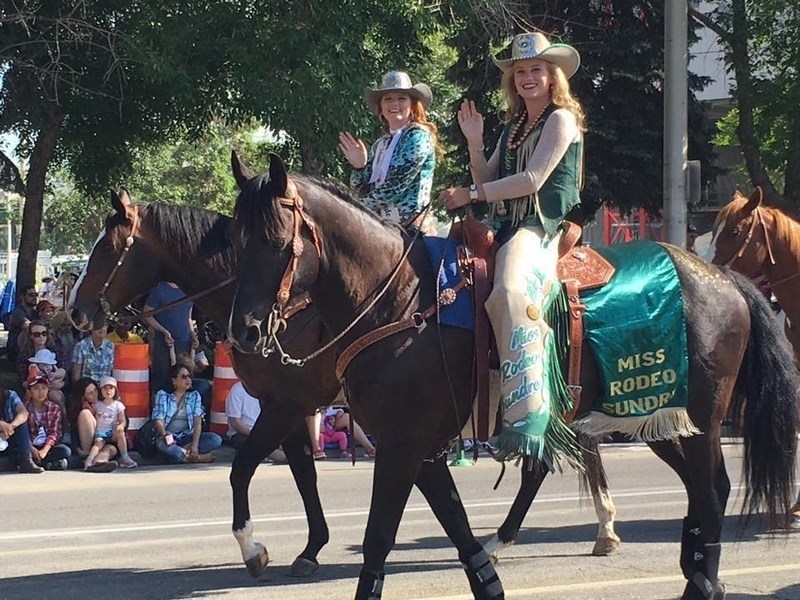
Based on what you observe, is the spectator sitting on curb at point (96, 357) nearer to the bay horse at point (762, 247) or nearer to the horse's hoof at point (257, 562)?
the horse's hoof at point (257, 562)

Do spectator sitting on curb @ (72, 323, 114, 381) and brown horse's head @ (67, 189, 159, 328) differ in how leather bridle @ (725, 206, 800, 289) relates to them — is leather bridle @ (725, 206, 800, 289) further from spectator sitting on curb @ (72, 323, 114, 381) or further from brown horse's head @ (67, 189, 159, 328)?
spectator sitting on curb @ (72, 323, 114, 381)

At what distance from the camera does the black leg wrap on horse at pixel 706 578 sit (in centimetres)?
592

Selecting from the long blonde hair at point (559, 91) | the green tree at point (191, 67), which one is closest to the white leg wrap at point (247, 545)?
the long blonde hair at point (559, 91)

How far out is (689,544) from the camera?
20.3 feet

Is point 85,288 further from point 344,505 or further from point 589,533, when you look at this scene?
point 589,533

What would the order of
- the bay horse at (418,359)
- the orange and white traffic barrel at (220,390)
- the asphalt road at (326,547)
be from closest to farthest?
the bay horse at (418,359) → the asphalt road at (326,547) → the orange and white traffic barrel at (220,390)

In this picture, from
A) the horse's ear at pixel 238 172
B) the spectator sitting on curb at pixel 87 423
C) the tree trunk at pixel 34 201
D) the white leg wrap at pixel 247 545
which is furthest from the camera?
the tree trunk at pixel 34 201

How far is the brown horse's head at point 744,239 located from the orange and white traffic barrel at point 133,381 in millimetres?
7263

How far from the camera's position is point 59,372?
13297 mm

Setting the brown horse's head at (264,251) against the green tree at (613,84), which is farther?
the green tree at (613,84)

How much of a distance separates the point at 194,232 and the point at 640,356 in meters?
3.29

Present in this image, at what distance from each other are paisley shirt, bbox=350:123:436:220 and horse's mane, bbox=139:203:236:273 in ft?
3.98

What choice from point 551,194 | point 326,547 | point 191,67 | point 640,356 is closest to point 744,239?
point 640,356

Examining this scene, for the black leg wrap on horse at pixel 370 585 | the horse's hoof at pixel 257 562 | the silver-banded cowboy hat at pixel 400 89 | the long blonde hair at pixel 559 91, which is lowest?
the horse's hoof at pixel 257 562
